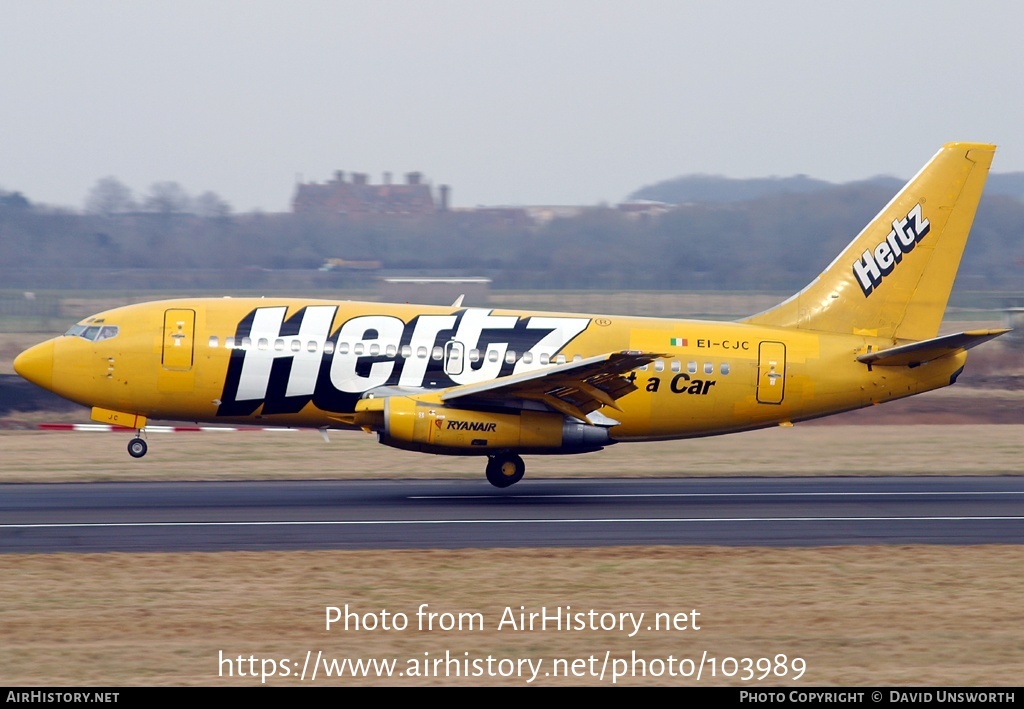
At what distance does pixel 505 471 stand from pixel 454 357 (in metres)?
2.53

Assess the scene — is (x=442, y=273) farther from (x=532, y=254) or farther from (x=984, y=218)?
(x=984, y=218)

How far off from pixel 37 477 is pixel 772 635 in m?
18.1

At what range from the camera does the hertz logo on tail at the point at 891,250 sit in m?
25.0

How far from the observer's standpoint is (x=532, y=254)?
7269cm

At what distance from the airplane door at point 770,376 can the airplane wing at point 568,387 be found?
8.29 feet

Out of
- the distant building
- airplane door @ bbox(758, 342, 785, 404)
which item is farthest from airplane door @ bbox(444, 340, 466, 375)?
the distant building

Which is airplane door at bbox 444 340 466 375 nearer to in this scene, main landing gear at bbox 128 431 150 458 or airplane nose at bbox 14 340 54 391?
main landing gear at bbox 128 431 150 458

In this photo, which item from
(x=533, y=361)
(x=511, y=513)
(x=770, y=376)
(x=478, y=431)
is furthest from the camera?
(x=770, y=376)

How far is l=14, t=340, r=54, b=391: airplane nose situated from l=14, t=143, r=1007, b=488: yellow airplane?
0.04 metres

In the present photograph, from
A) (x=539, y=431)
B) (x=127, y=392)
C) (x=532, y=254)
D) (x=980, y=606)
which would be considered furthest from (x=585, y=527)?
(x=532, y=254)

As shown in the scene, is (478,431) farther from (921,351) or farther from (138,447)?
(921,351)

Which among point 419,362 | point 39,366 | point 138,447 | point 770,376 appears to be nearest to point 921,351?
point 770,376

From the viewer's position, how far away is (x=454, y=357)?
23.7m

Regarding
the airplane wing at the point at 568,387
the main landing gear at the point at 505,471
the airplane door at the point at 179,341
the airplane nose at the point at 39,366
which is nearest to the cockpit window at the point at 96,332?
the airplane nose at the point at 39,366
